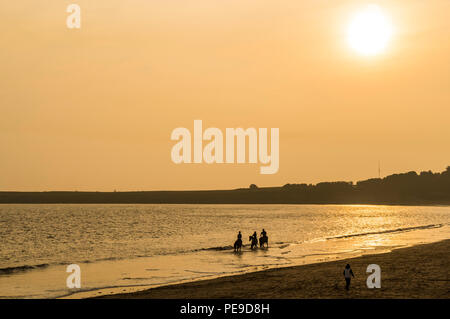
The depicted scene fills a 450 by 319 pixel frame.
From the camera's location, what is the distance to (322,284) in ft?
100

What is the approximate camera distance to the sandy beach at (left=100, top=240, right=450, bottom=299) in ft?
90.2

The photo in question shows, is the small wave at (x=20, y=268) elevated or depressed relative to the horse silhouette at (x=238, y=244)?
depressed

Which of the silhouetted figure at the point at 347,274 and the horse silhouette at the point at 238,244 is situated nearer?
the silhouetted figure at the point at 347,274

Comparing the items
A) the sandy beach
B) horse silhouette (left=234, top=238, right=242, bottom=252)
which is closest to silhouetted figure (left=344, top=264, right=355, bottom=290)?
the sandy beach

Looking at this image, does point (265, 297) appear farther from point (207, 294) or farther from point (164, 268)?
point (164, 268)

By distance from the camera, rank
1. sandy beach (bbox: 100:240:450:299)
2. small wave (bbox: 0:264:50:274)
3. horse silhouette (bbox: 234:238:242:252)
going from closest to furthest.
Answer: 1. sandy beach (bbox: 100:240:450:299)
2. small wave (bbox: 0:264:50:274)
3. horse silhouette (bbox: 234:238:242:252)

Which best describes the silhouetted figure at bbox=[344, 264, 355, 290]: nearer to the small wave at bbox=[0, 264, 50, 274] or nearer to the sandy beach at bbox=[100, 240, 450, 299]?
the sandy beach at bbox=[100, 240, 450, 299]

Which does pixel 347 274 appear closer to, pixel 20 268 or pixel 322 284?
pixel 322 284

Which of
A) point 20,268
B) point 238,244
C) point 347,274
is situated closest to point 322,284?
point 347,274

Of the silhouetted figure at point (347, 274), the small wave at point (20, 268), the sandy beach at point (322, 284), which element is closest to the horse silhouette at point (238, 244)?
the sandy beach at point (322, 284)

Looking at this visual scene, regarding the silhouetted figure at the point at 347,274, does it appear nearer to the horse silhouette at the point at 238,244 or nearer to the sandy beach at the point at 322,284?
the sandy beach at the point at 322,284

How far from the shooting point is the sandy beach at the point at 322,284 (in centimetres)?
2748

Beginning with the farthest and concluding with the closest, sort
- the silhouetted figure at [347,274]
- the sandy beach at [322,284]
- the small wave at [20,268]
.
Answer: the small wave at [20,268] → the silhouetted figure at [347,274] → the sandy beach at [322,284]
